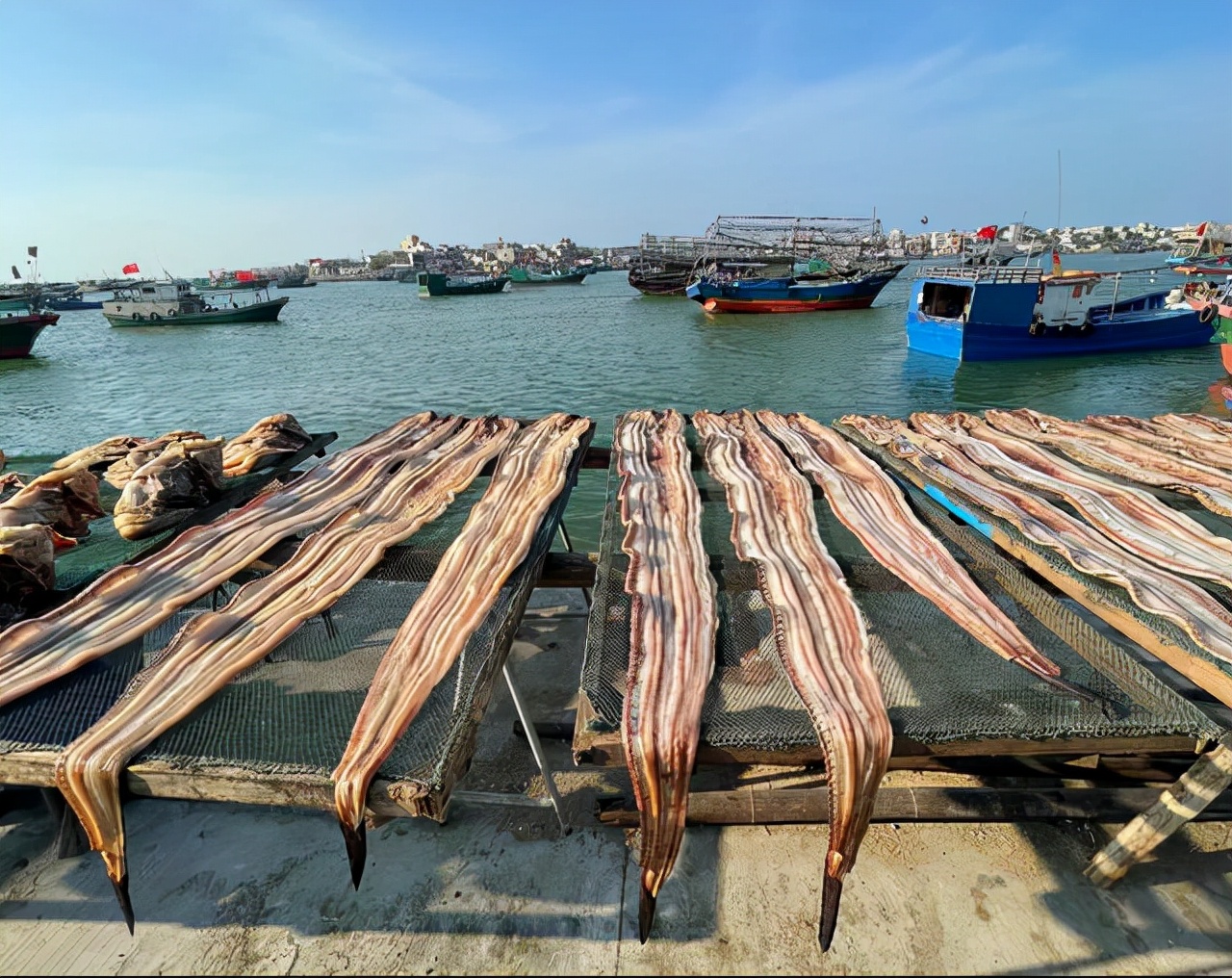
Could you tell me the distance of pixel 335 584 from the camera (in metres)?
4.17

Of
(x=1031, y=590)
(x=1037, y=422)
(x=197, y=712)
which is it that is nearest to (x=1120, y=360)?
(x=1037, y=422)

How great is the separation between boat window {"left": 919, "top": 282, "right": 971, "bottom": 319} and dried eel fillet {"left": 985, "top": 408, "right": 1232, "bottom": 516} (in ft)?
74.3

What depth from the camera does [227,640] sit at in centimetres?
346

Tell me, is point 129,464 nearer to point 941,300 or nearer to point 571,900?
point 571,900

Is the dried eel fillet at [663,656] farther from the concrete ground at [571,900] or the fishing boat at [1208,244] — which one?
the fishing boat at [1208,244]

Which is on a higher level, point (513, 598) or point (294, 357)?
point (513, 598)

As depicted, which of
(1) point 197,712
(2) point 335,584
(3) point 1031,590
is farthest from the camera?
(2) point 335,584

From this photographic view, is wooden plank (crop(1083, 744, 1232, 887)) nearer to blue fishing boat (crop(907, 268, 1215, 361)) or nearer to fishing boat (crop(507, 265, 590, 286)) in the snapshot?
blue fishing boat (crop(907, 268, 1215, 361))

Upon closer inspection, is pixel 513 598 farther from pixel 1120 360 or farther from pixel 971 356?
pixel 1120 360

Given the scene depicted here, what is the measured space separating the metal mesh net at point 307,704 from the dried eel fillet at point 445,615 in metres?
0.07

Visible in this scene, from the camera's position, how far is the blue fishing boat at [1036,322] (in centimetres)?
2455

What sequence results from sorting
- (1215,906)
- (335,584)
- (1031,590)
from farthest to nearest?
(335,584), (1031,590), (1215,906)

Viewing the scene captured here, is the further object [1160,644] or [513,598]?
[513,598]

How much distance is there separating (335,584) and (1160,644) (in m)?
5.04
